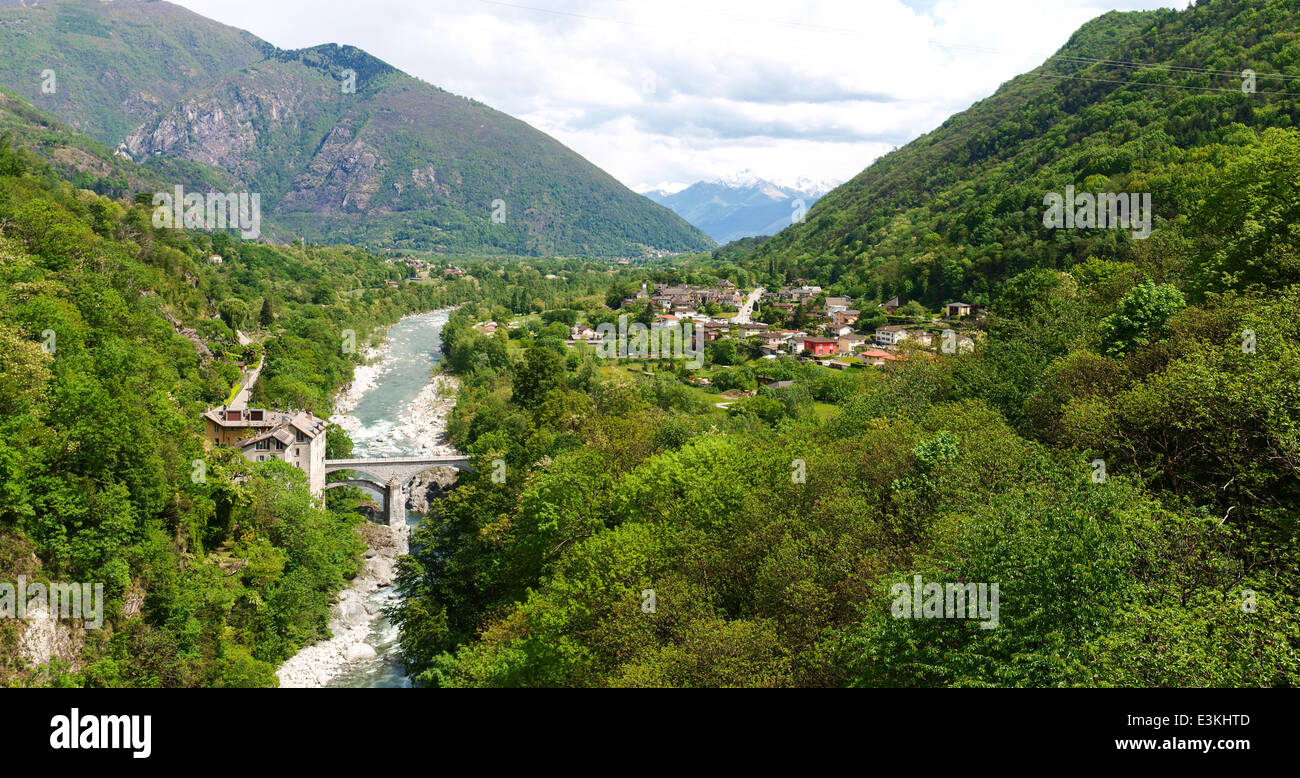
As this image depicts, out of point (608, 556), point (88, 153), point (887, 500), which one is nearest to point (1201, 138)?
point (887, 500)

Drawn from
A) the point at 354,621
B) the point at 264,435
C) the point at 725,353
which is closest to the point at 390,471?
the point at 264,435

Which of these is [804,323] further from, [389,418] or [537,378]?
[389,418]

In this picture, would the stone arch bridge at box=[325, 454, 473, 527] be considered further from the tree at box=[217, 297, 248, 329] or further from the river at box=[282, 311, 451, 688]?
the tree at box=[217, 297, 248, 329]

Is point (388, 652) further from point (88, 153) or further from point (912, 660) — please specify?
point (88, 153)

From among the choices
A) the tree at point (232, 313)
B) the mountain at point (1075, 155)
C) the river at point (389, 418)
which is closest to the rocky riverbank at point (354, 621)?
the river at point (389, 418)

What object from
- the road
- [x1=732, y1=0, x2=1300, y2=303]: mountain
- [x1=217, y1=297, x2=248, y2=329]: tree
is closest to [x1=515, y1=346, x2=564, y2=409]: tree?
[x1=217, y1=297, x2=248, y2=329]: tree

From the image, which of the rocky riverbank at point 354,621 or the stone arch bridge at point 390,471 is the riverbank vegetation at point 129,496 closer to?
the rocky riverbank at point 354,621
